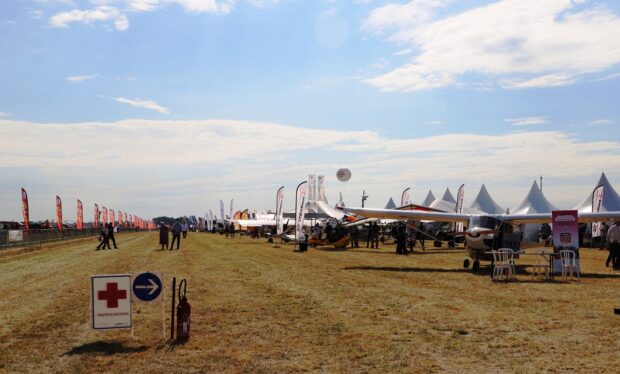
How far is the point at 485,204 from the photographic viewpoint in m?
59.9

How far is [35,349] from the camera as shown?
29.6ft

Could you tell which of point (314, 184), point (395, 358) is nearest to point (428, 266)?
point (395, 358)

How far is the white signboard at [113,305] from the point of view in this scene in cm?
959

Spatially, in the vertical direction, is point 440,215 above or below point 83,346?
above

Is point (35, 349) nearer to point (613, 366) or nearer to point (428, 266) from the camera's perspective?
point (613, 366)

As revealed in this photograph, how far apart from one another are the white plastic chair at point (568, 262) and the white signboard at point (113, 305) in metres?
14.5

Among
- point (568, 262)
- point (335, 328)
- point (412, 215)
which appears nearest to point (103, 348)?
point (335, 328)

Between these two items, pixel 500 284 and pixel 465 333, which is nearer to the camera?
pixel 465 333

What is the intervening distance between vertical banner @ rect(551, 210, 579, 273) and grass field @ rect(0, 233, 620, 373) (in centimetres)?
126

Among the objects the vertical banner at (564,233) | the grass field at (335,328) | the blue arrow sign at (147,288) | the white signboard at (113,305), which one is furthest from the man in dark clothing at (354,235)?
the white signboard at (113,305)

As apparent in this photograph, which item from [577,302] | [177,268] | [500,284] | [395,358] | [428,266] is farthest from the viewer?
[428,266]

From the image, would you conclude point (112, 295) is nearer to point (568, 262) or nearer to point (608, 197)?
point (568, 262)

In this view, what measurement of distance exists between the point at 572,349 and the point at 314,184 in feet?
175

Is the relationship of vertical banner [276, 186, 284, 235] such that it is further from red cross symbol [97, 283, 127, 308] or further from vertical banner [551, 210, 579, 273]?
red cross symbol [97, 283, 127, 308]
